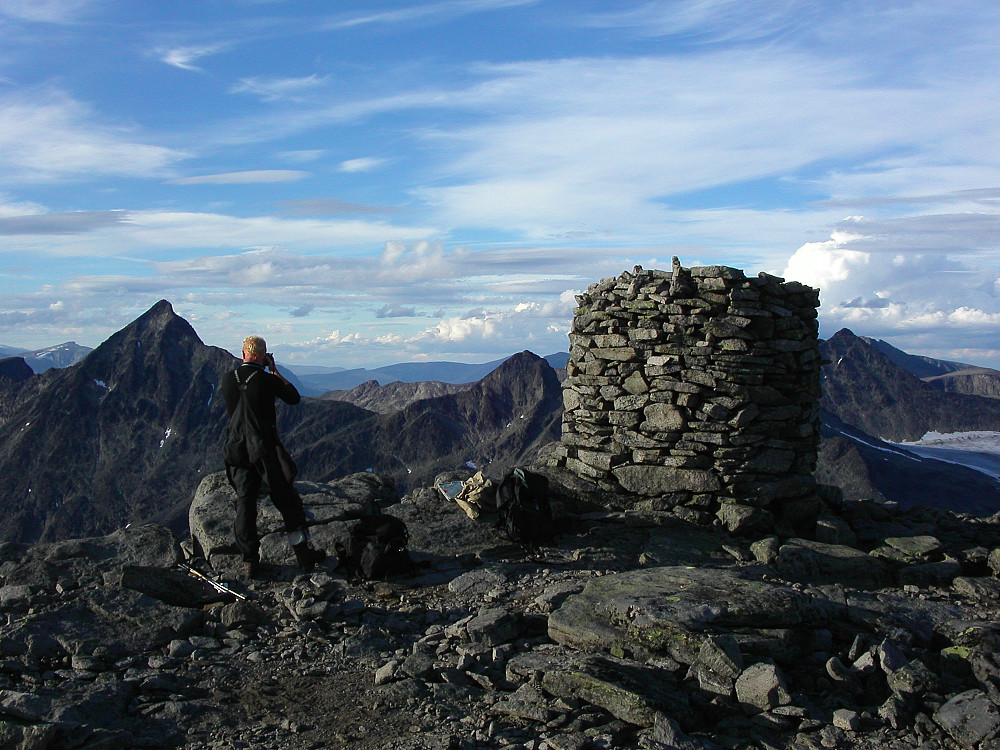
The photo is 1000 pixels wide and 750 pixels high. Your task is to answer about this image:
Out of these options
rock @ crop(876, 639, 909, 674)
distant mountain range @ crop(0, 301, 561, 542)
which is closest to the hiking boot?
rock @ crop(876, 639, 909, 674)

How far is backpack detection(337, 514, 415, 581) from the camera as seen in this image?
10.8 meters

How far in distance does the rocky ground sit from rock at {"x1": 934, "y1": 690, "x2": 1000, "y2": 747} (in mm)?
18

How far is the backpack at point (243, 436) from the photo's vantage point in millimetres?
10758

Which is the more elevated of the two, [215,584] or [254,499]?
[254,499]

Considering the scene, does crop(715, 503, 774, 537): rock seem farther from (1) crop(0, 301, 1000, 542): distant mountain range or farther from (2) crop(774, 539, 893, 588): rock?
(1) crop(0, 301, 1000, 542): distant mountain range

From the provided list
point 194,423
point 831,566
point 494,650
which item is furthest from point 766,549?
point 194,423

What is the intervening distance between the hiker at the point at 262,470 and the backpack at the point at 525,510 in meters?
2.99

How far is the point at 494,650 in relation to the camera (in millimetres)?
8125

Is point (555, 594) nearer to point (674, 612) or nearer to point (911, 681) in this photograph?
point (674, 612)

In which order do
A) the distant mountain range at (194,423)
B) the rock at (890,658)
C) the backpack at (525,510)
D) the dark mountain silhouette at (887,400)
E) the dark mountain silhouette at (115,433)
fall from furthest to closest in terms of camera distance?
1. the dark mountain silhouette at (887,400)
2. the distant mountain range at (194,423)
3. the dark mountain silhouette at (115,433)
4. the backpack at (525,510)
5. the rock at (890,658)

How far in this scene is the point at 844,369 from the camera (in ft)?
530

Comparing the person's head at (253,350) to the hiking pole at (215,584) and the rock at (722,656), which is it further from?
the rock at (722,656)

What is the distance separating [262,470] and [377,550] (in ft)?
6.56

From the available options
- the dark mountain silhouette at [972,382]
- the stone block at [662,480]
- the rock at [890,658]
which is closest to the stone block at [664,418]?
the stone block at [662,480]
